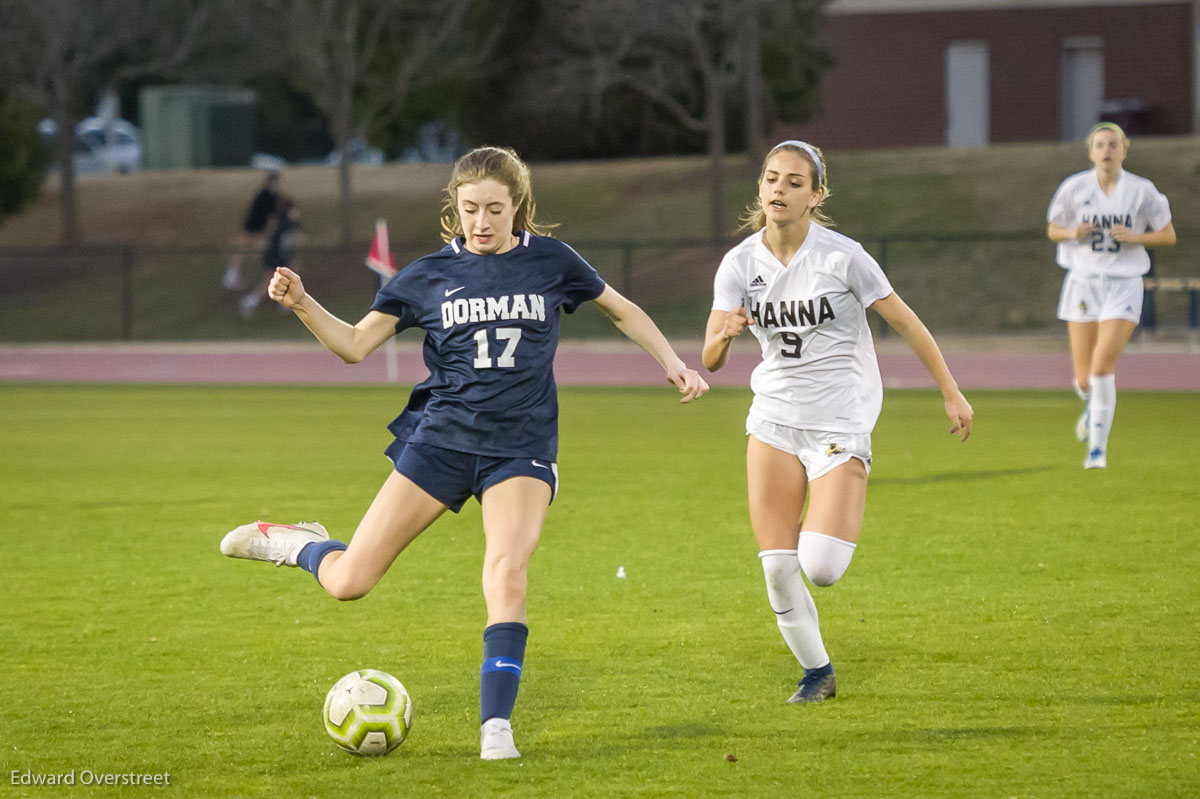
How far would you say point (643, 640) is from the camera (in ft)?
24.0

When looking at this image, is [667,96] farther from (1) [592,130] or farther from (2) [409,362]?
(2) [409,362]

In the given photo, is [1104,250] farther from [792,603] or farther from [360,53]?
[360,53]

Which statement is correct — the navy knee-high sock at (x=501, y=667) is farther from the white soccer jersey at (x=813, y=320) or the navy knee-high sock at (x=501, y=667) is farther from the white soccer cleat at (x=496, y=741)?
the white soccer jersey at (x=813, y=320)

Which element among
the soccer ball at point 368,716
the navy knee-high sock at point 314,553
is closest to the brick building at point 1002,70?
the navy knee-high sock at point 314,553

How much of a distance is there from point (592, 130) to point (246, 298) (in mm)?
10700

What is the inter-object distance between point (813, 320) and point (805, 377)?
0.70 ft

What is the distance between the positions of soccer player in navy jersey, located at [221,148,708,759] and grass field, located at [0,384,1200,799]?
0.65 meters

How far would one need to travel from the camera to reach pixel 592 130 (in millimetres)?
39094

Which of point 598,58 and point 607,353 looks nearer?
point 607,353

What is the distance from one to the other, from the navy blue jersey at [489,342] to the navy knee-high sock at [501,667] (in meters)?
0.59

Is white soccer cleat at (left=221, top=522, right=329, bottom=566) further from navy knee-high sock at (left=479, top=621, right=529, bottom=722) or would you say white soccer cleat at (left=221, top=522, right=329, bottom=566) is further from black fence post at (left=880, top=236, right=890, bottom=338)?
black fence post at (left=880, top=236, right=890, bottom=338)

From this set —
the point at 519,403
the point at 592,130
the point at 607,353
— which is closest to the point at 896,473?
the point at 519,403

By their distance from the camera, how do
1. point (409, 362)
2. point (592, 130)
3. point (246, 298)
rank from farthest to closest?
point (592, 130), point (246, 298), point (409, 362)

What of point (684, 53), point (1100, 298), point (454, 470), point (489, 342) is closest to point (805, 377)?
point (489, 342)
